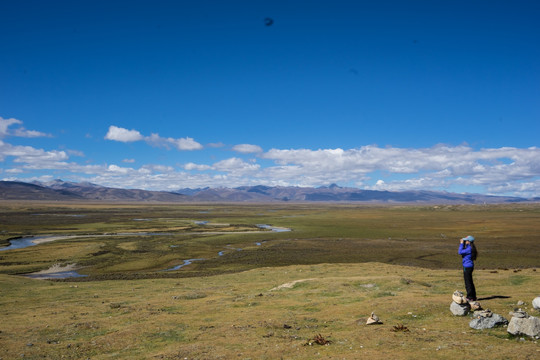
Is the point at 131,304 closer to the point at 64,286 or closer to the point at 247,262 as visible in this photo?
the point at 64,286

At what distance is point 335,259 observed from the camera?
6194 cm

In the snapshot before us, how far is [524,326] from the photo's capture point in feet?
42.3

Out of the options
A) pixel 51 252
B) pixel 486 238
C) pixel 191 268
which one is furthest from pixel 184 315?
pixel 486 238

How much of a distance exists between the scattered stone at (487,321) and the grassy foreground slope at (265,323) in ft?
1.12

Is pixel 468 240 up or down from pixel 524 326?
up

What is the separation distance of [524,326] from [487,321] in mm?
1517

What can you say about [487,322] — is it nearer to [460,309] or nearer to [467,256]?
[460,309]

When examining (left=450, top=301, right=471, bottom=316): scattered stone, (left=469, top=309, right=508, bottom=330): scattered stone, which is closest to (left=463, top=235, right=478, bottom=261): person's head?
(left=450, top=301, right=471, bottom=316): scattered stone

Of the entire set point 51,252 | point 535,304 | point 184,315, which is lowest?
point 51,252

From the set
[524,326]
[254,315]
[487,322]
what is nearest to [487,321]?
[487,322]

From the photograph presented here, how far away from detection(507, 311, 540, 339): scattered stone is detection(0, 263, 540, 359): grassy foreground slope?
34 cm

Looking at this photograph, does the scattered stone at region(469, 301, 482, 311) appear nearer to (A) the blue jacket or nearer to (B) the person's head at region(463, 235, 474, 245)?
(A) the blue jacket

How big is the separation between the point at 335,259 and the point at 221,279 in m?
26.8

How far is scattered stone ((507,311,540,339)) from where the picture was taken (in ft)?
41.6
